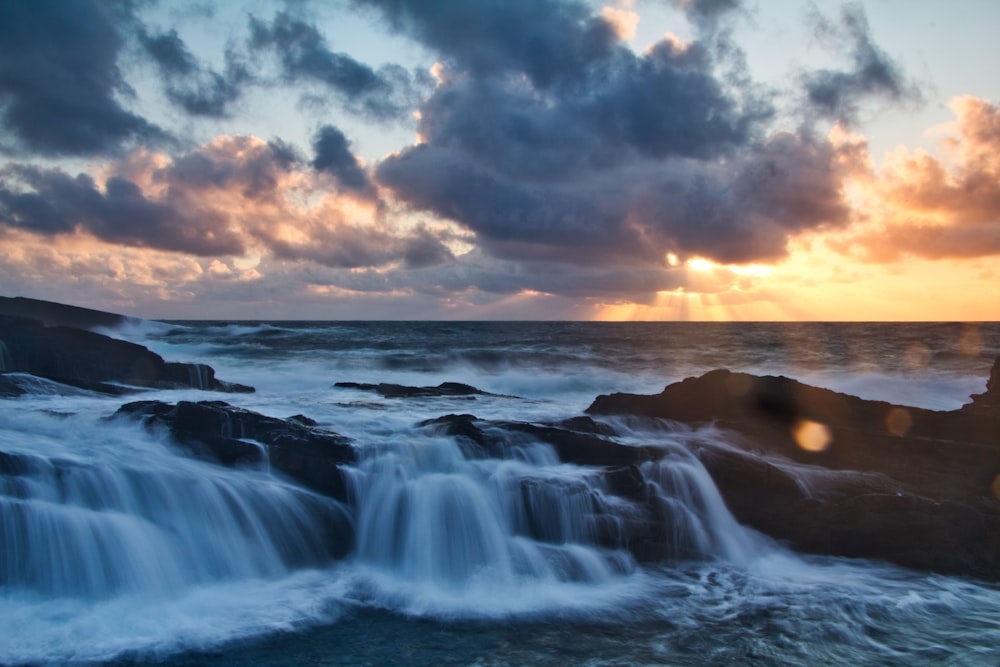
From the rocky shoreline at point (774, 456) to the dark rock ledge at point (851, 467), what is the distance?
22mm

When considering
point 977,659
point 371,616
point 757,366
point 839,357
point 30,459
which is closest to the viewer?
point 977,659

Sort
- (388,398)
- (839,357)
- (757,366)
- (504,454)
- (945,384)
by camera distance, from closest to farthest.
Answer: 1. (504,454)
2. (388,398)
3. (945,384)
4. (757,366)
5. (839,357)

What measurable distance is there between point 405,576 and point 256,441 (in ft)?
12.3

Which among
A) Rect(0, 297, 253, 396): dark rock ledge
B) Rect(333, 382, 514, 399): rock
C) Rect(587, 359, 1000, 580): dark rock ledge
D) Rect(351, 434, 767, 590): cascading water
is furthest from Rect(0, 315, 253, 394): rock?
Rect(587, 359, 1000, 580): dark rock ledge

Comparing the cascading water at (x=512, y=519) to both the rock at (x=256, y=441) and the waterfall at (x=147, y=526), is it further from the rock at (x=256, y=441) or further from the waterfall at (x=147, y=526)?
the waterfall at (x=147, y=526)

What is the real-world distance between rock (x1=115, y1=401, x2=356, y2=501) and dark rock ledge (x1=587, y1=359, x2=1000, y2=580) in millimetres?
6074

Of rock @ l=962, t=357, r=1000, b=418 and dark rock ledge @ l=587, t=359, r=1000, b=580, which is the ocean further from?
rock @ l=962, t=357, r=1000, b=418

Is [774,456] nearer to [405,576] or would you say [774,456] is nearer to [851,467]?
[851,467]

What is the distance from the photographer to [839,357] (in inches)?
2013

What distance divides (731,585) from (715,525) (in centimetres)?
151

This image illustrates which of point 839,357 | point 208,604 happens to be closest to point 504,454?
point 208,604

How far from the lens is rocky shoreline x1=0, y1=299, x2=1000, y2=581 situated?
32.7 ft

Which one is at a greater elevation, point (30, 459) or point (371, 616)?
point (30, 459)

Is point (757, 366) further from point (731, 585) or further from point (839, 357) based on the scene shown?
point (731, 585)
